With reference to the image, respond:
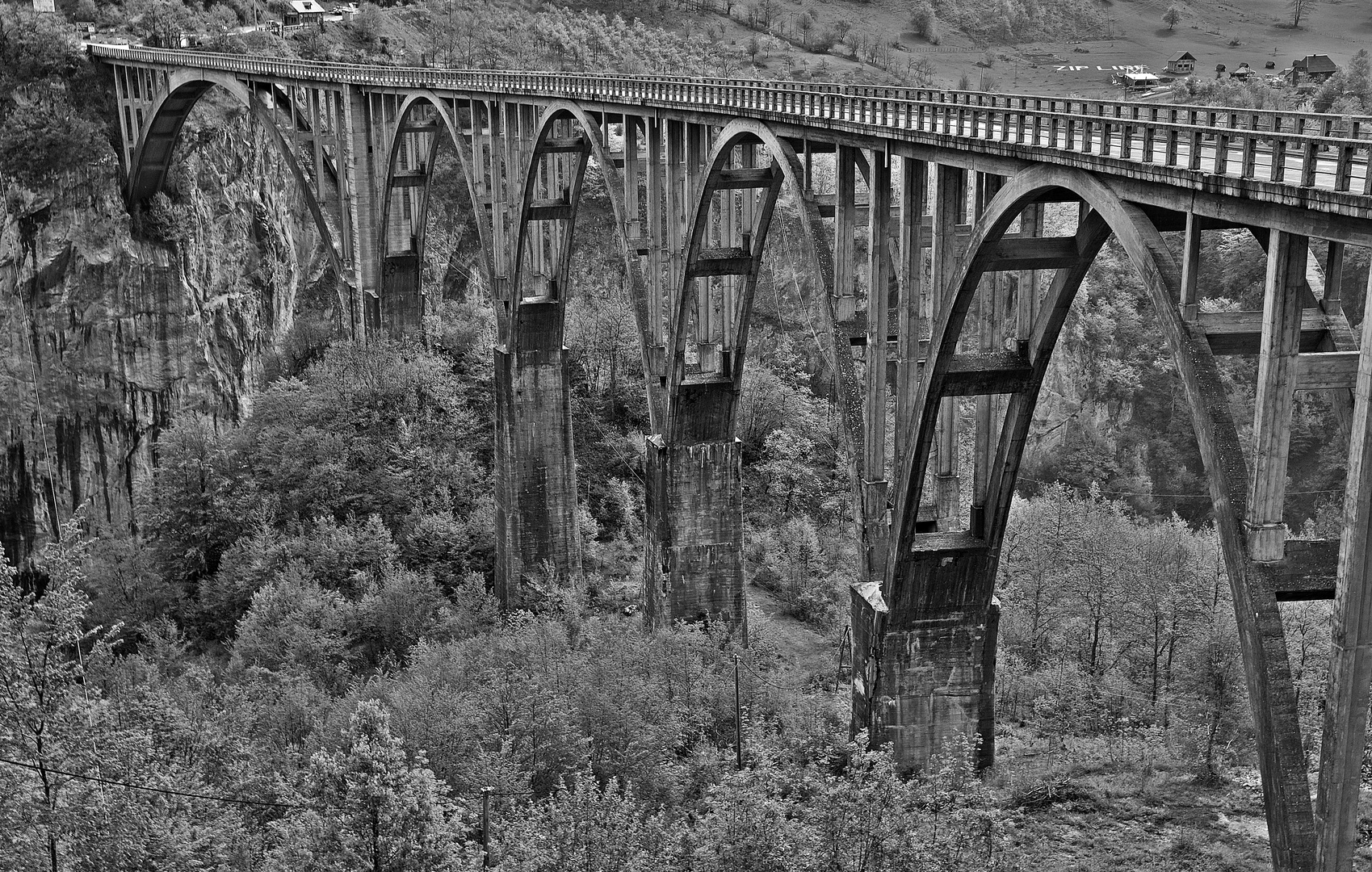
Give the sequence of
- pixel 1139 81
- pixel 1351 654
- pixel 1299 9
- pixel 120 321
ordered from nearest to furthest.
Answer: pixel 1351 654 < pixel 120 321 < pixel 1139 81 < pixel 1299 9

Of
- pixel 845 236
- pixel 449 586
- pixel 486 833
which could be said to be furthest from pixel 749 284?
pixel 449 586

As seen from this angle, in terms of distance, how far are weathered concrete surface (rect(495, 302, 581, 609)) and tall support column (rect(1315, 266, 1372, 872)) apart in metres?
37.9

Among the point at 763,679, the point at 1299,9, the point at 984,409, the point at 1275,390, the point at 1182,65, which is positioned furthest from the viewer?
the point at 1299,9

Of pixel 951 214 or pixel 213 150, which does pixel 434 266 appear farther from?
pixel 951 214

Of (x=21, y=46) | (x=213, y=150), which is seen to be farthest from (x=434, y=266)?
(x=21, y=46)

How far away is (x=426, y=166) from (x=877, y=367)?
3204 centimetres

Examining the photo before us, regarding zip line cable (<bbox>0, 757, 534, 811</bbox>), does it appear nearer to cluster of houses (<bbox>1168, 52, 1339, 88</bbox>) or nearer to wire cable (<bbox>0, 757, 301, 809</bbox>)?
wire cable (<bbox>0, 757, 301, 809</bbox>)

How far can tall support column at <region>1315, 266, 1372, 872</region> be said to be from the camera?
51.8 feet

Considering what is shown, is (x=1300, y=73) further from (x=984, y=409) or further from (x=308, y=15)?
(x=308, y=15)

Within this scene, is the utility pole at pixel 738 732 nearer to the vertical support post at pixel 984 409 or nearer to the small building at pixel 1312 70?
the vertical support post at pixel 984 409

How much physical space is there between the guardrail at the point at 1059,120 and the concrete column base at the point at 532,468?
10.7 m

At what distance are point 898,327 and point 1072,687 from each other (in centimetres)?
1371

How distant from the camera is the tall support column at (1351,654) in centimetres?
1580

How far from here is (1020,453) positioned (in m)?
29.7
